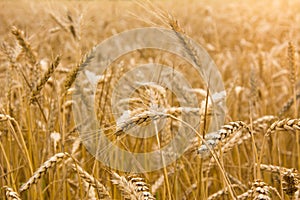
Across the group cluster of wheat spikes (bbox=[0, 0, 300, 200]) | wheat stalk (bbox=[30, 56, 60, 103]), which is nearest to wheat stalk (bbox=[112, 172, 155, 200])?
cluster of wheat spikes (bbox=[0, 0, 300, 200])

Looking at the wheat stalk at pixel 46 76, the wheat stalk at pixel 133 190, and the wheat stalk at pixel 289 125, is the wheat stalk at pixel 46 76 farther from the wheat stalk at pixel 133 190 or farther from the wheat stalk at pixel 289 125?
the wheat stalk at pixel 289 125

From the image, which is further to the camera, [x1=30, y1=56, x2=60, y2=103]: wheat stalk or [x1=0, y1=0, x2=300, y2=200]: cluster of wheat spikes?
[x1=30, y1=56, x2=60, y2=103]: wheat stalk

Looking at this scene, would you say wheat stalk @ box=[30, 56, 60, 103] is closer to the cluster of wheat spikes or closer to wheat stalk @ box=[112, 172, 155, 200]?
the cluster of wheat spikes


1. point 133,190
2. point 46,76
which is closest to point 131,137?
point 46,76

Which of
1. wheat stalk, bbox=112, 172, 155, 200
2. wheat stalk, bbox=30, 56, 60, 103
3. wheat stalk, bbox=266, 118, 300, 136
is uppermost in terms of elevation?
wheat stalk, bbox=30, 56, 60, 103

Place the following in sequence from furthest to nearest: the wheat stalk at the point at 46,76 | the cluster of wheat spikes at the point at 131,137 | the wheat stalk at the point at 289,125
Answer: the wheat stalk at the point at 46,76 < the cluster of wheat spikes at the point at 131,137 < the wheat stalk at the point at 289,125

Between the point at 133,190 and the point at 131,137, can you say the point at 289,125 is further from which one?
the point at 131,137

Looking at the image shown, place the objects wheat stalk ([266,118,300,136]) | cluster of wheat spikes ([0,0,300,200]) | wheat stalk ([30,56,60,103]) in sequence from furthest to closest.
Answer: wheat stalk ([30,56,60,103])
cluster of wheat spikes ([0,0,300,200])
wheat stalk ([266,118,300,136])

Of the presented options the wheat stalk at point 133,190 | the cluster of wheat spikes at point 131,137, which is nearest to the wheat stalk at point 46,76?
the cluster of wheat spikes at point 131,137

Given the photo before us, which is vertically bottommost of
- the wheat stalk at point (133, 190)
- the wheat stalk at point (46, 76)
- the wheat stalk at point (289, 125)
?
the wheat stalk at point (133, 190)

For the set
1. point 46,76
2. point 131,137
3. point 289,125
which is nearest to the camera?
point 289,125

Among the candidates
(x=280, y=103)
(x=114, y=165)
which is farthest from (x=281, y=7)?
(x=114, y=165)

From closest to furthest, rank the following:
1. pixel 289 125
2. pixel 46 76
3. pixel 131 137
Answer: pixel 289 125 → pixel 46 76 → pixel 131 137

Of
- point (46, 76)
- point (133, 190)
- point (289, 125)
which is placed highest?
point (46, 76)
